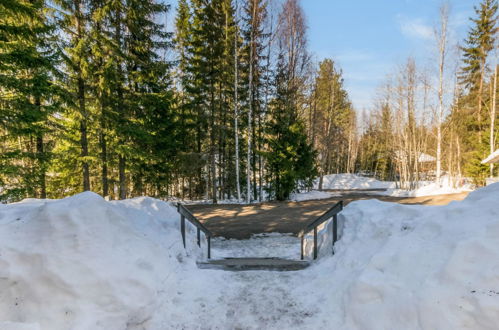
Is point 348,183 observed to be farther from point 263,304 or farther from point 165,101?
point 263,304

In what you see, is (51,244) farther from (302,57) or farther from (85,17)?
(302,57)

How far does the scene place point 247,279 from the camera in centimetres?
408

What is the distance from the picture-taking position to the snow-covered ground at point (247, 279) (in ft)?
8.04

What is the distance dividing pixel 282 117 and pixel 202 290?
1627 centimetres

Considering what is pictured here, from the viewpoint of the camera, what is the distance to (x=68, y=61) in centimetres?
982

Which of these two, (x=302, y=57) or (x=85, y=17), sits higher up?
(x=302, y=57)

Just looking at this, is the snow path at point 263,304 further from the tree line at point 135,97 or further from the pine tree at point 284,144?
the pine tree at point 284,144

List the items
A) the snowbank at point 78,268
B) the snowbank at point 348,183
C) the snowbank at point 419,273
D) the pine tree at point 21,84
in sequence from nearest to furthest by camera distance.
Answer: the snowbank at point 419,273, the snowbank at point 78,268, the pine tree at point 21,84, the snowbank at point 348,183

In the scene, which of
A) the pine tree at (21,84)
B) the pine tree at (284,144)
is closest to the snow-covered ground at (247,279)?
the pine tree at (21,84)

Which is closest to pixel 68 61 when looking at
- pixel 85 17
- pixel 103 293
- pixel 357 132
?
pixel 85 17

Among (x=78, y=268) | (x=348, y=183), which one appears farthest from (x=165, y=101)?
(x=348, y=183)

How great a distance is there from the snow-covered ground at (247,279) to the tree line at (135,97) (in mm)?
7219

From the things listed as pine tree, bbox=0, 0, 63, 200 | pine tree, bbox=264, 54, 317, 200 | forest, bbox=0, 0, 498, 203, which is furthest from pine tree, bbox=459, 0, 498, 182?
pine tree, bbox=0, 0, 63, 200

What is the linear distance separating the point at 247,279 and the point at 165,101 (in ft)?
44.8
